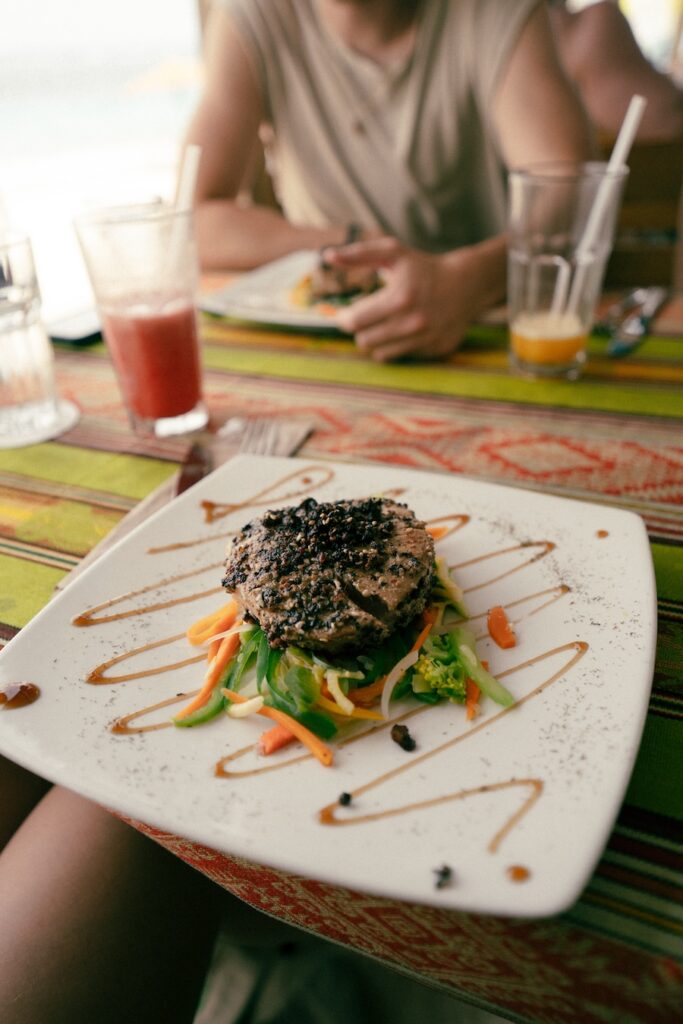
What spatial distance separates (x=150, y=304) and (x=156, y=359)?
139mm

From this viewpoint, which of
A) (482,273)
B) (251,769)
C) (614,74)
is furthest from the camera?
(614,74)

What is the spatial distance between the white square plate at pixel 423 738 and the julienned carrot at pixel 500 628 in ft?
0.03

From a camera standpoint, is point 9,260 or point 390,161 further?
point 390,161

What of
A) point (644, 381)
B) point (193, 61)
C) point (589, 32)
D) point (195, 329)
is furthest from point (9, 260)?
point (589, 32)

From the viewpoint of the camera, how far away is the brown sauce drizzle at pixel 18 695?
2.77ft

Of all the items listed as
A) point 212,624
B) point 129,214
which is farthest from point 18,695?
point 129,214

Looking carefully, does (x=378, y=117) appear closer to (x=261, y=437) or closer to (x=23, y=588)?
(x=261, y=437)

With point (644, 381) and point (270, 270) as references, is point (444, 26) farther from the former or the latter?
point (644, 381)

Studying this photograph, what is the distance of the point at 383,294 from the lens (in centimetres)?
197

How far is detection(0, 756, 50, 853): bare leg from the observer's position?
122 cm

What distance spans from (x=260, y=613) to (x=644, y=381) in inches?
52.1

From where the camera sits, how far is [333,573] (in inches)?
36.7

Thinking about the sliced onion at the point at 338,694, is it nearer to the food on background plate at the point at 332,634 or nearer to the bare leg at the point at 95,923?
the food on background plate at the point at 332,634

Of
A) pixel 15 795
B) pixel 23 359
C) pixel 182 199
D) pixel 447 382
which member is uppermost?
pixel 182 199
